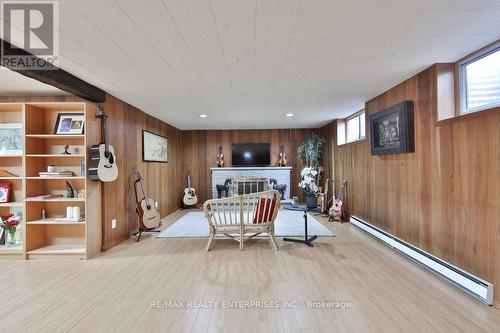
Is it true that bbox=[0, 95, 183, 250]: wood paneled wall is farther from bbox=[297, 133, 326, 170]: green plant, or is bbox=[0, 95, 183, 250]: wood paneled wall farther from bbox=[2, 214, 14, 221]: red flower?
bbox=[297, 133, 326, 170]: green plant

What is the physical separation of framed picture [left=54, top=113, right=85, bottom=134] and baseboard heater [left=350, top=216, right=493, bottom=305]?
15.4 ft

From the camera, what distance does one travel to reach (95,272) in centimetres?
280

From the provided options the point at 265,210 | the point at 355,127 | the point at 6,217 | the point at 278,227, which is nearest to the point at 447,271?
the point at 265,210

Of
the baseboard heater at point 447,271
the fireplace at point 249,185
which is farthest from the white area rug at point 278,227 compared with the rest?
the fireplace at point 249,185

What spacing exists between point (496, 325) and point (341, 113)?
4146 mm

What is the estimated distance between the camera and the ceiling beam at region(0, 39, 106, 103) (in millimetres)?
2252

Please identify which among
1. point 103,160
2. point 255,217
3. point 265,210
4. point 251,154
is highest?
point 251,154

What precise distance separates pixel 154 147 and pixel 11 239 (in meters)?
2.74

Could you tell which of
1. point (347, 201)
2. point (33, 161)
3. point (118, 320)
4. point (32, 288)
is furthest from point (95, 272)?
point (347, 201)

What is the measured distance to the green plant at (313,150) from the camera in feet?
22.2

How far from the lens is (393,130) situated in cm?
332

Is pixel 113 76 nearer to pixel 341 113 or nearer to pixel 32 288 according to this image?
pixel 32 288

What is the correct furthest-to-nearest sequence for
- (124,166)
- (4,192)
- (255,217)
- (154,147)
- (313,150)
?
1. (313,150)
2. (154,147)
3. (124,166)
4. (255,217)
5. (4,192)

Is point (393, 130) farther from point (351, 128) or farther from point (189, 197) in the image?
A: point (189, 197)
